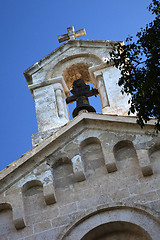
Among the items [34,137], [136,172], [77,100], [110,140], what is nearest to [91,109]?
[77,100]

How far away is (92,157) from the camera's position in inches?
488

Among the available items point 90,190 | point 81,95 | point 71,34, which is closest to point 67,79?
point 81,95

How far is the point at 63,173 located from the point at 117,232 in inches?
75.6

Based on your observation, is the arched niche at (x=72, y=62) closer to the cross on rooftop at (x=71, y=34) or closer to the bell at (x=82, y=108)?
the cross on rooftop at (x=71, y=34)

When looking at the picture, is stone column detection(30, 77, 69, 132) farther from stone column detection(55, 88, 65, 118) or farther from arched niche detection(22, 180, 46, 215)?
arched niche detection(22, 180, 46, 215)

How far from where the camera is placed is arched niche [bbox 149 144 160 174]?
38.1ft

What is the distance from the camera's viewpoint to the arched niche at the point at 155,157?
11.6 metres

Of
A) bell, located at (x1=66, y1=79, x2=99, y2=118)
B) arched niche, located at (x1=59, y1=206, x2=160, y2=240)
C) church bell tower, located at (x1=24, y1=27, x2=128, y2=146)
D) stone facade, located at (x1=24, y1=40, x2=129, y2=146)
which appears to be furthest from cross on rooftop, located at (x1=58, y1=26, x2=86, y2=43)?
arched niche, located at (x1=59, y1=206, x2=160, y2=240)

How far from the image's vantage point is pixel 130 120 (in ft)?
40.7

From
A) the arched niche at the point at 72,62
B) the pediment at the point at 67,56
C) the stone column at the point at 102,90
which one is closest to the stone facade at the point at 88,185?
the stone column at the point at 102,90

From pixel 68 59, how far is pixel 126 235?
7658 millimetres

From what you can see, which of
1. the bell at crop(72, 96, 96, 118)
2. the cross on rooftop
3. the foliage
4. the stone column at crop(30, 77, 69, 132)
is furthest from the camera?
the cross on rooftop

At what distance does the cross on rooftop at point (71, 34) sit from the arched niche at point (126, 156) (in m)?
7.18

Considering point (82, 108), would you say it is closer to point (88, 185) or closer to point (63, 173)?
point (63, 173)
